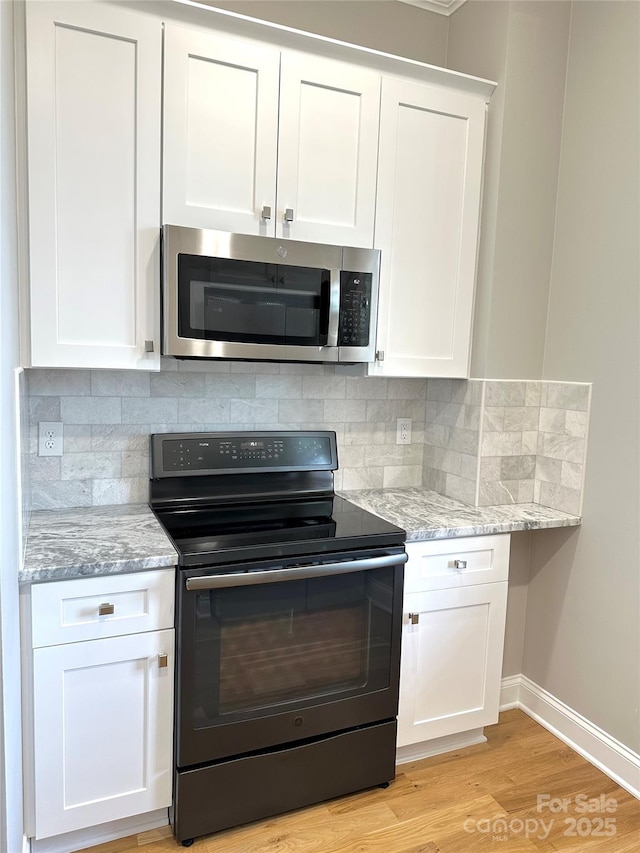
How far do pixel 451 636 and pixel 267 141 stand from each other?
178 centimetres

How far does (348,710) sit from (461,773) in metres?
0.57

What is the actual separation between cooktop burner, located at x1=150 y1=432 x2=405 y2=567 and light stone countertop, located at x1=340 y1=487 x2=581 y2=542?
10cm

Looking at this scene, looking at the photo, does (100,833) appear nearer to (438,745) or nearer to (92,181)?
(438,745)


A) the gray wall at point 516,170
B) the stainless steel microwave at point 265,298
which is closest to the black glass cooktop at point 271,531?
the stainless steel microwave at point 265,298

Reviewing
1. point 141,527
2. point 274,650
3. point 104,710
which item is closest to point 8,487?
point 141,527

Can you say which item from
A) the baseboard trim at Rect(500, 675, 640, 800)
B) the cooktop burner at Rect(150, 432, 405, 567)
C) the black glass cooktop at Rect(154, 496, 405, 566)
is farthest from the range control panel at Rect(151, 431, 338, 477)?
the baseboard trim at Rect(500, 675, 640, 800)

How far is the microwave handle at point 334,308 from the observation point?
2119 mm

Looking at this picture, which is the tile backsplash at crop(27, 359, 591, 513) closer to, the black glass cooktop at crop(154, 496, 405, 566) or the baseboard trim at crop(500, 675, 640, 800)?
the black glass cooktop at crop(154, 496, 405, 566)

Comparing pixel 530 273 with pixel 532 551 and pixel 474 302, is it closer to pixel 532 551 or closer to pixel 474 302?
pixel 474 302

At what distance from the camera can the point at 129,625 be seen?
175 cm

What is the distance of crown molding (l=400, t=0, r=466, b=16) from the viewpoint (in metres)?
2.50

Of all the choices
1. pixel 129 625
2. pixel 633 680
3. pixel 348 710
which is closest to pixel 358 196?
pixel 129 625

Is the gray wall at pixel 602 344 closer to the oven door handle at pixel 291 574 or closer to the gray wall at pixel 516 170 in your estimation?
the gray wall at pixel 516 170

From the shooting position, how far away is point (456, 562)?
2.20 meters
